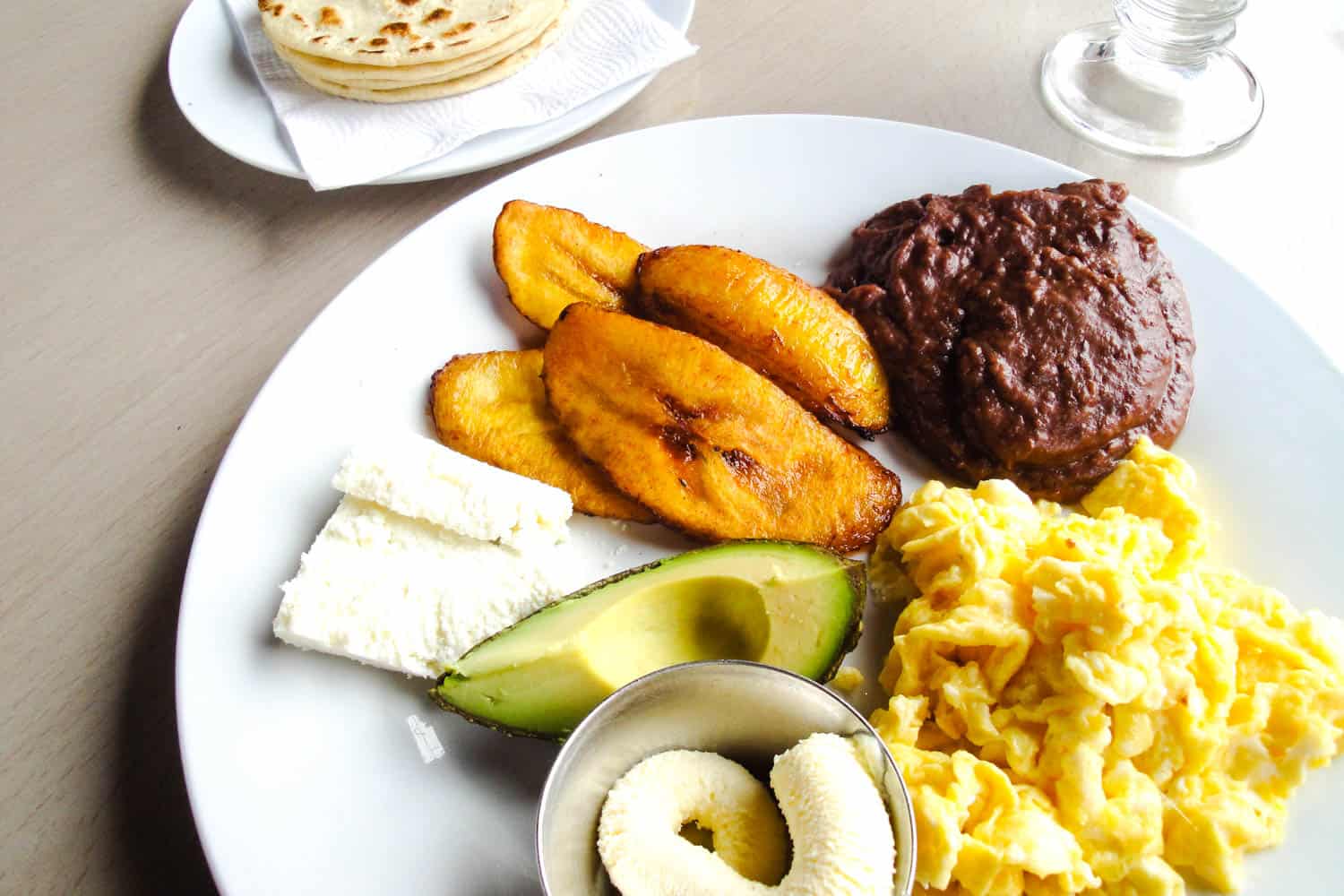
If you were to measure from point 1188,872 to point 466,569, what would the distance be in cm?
119

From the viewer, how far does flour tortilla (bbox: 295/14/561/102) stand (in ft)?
8.13

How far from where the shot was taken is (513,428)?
195 centimetres

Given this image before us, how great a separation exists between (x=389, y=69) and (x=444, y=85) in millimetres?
135

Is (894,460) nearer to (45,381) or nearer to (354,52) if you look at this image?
(354,52)

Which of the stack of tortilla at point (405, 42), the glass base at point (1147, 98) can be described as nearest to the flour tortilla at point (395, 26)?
the stack of tortilla at point (405, 42)

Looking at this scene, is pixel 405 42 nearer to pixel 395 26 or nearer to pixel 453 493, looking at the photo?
pixel 395 26

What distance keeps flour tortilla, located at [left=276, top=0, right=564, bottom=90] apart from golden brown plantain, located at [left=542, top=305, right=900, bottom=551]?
0.89m

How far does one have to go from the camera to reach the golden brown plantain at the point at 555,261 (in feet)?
6.88

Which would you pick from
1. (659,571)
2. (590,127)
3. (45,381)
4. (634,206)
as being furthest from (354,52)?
(659,571)

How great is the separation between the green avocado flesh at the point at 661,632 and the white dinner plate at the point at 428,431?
0.45 ft

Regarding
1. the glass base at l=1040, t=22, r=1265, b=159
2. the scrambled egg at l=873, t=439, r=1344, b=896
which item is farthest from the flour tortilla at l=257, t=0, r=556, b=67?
the scrambled egg at l=873, t=439, r=1344, b=896

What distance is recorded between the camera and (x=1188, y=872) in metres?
1.49

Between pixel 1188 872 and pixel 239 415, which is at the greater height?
pixel 1188 872

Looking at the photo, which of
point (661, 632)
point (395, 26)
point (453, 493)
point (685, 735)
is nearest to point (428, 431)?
point (453, 493)
